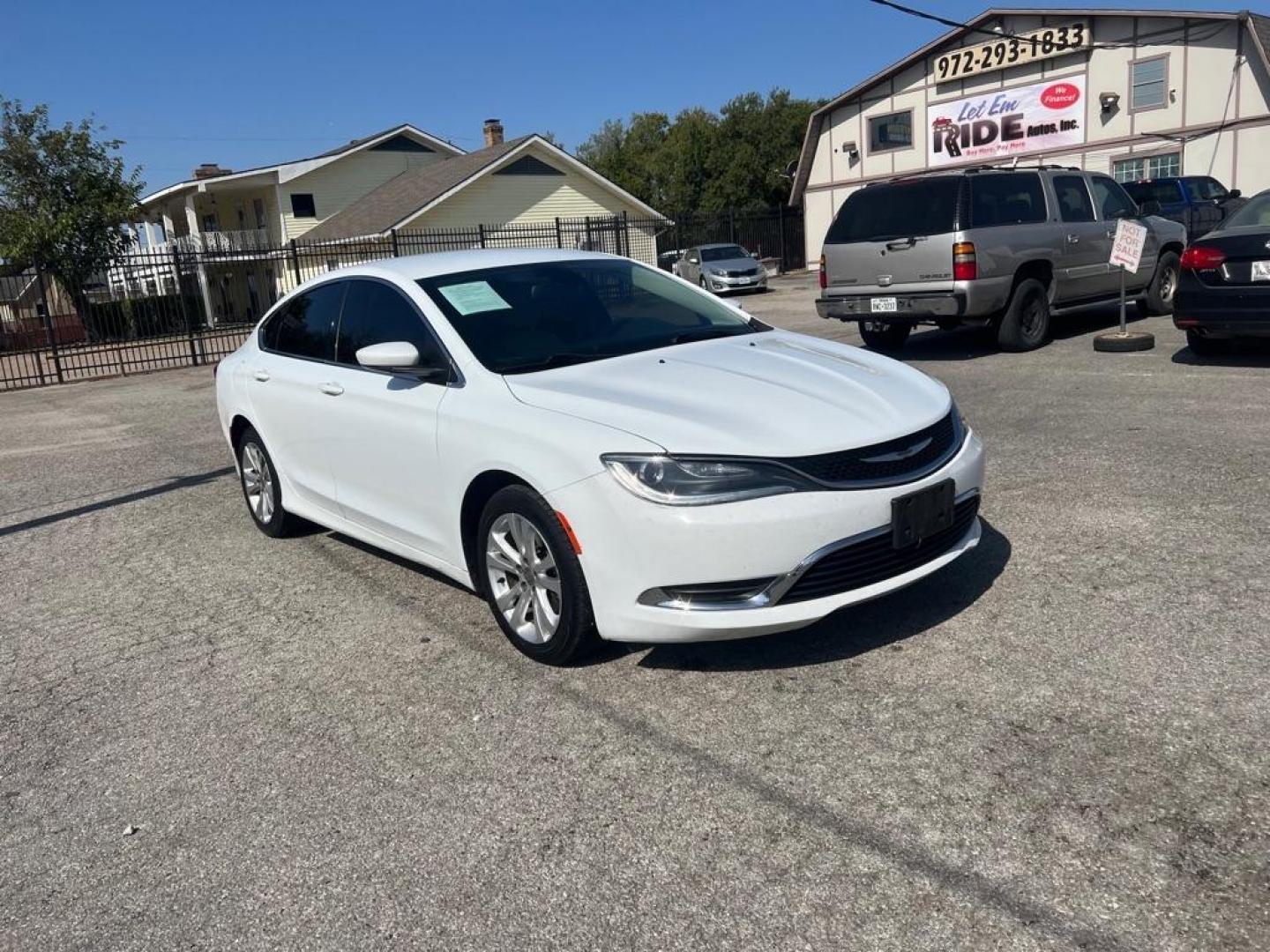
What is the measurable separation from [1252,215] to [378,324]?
7.82 m

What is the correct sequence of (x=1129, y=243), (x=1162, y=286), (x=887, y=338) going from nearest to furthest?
(x=1129, y=243), (x=887, y=338), (x=1162, y=286)

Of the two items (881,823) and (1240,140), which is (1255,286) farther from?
(1240,140)

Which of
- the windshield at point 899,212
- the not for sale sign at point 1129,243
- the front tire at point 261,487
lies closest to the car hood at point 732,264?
the windshield at point 899,212

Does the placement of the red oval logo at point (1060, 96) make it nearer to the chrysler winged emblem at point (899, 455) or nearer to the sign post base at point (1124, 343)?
the sign post base at point (1124, 343)

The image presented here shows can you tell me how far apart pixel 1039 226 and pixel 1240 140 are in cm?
1958

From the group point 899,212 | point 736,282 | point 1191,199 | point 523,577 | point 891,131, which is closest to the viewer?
point 523,577

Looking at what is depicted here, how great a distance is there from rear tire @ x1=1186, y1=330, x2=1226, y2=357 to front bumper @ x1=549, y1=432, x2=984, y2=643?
24.2ft

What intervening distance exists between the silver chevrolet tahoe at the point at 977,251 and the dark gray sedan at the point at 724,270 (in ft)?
51.2

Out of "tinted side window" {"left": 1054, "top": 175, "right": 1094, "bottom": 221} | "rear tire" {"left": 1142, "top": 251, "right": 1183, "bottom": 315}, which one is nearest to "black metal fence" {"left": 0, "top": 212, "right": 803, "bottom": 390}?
"tinted side window" {"left": 1054, "top": 175, "right": 1094, "bottom": 221}

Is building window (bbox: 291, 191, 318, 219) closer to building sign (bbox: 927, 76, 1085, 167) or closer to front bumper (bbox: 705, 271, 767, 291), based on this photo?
front bumper (bbox: 705, 271, 767, 291)

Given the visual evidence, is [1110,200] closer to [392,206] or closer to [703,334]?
[703,334]

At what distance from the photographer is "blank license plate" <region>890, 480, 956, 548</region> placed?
144 inches

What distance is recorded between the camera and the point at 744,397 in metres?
3.89

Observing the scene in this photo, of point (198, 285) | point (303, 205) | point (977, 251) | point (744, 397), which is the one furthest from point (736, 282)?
point (744, 397)
